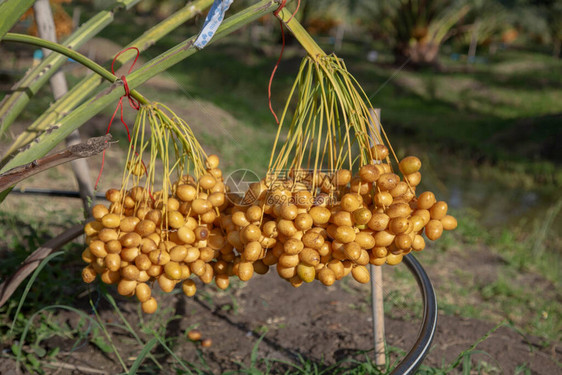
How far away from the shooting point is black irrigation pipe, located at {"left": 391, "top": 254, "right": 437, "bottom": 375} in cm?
100

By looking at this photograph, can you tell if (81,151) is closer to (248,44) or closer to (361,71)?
(361,71)

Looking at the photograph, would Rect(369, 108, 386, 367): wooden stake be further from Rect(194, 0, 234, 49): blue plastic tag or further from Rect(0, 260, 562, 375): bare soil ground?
Rect(194, 0, 234, 49): blue plastic tag

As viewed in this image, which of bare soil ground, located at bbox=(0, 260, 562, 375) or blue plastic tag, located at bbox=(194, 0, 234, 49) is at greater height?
blue plastic tag, located at bbox=(194, 0, 234, 49)

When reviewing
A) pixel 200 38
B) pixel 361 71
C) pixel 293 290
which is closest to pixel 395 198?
pixel 200 38

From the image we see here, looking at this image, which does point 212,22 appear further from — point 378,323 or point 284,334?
point 284,334

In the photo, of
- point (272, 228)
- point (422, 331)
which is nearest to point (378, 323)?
point (422, 331)

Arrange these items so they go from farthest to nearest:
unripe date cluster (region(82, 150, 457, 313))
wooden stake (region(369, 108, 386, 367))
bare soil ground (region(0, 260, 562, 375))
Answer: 1. bare soil ground (region(0, 260, 562, 375))
2. wooden stake (region(369, 108, 386, 367))
3. unripe date cluster (region(82, 150, 457, 313))

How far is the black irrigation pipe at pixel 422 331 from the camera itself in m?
1.00

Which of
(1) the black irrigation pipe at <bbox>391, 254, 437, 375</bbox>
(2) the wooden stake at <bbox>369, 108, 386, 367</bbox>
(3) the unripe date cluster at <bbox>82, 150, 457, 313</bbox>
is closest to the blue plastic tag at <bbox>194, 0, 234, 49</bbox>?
(3) the unripe date cluster at <bbox>82, 150, 457, 313</bbox>

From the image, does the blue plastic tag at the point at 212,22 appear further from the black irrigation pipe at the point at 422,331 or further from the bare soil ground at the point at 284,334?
the bare soil ground at the point at 284,334

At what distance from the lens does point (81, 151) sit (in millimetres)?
980

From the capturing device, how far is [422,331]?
1118 mm

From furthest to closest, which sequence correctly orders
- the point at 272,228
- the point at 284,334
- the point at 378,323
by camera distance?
the point at 284,334
the point at 378,323
the point at 272,228

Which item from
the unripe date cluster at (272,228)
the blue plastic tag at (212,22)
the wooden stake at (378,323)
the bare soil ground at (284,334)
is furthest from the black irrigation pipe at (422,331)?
the blue plastic tag at (212,22)
